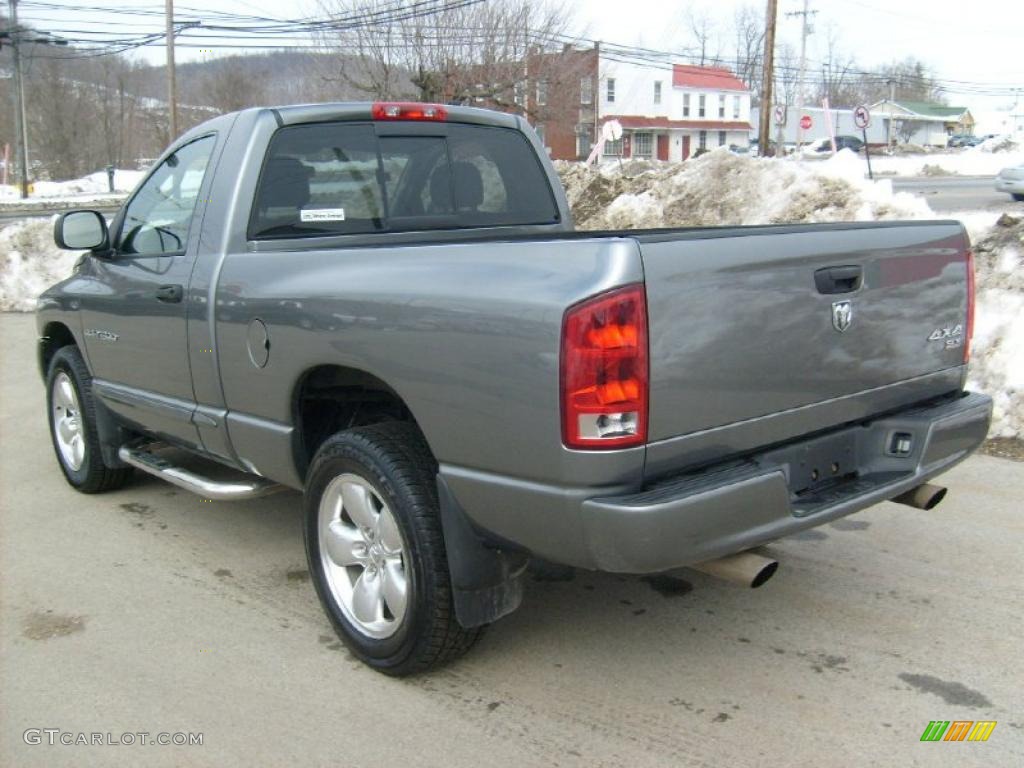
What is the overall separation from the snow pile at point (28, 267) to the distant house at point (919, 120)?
319ft

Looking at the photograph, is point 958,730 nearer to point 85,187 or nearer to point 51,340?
point 51,340

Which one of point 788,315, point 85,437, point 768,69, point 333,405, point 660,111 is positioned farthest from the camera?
point 660,111

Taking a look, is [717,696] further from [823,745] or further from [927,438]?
[927,438]

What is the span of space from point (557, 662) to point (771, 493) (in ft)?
3.71

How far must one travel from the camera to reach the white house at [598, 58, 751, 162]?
7131 cm

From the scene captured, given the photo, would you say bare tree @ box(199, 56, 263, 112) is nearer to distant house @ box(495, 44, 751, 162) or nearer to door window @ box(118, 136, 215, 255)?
distant house @ box(495, 44, 751, 162)

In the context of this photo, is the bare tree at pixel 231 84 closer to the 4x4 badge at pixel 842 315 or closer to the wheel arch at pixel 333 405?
the wheel arch at pixel 333 405

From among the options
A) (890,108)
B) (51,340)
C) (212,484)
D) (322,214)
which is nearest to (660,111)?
(890,108)

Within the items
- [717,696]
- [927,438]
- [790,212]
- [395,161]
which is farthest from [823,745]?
[790,212]

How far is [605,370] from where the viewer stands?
8.29ft

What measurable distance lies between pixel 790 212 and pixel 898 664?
7.46m

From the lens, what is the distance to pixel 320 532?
11.5ft

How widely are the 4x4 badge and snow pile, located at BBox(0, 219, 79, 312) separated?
41.1 ft

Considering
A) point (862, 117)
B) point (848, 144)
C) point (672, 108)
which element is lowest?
point (862, 117)
